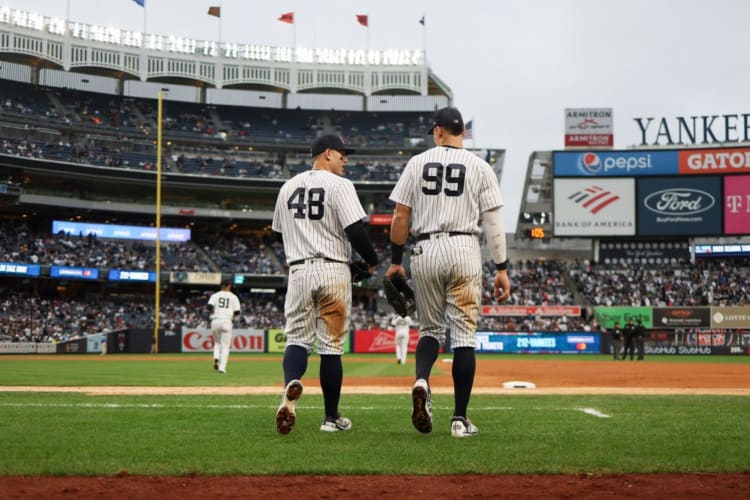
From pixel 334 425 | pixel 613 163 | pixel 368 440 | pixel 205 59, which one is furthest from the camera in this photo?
pixel 205 59

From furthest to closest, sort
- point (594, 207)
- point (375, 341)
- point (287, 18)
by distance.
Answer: point (287, 18) → point (594, 207) → point (375, 341)

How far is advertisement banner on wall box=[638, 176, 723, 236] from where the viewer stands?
45969 millimetres

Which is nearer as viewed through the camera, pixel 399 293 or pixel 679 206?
pixel 399 293

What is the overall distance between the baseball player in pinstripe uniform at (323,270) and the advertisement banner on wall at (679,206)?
142 ft

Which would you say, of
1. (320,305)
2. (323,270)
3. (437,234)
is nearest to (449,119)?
(437,234)

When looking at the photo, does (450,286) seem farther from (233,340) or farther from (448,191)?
(233,340)

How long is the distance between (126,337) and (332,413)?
36.2m

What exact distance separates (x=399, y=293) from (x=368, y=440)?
130 cm

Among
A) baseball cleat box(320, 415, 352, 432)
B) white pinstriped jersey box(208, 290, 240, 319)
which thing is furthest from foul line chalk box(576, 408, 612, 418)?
white pinstriped jersey box(208, 290, 240, 319)

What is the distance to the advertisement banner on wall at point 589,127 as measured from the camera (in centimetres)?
5194

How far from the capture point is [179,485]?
12.7 feet

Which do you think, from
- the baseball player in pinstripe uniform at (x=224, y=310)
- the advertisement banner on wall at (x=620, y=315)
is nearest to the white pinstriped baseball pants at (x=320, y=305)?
Answer: the baseball player in pinstripe uniform at (x=224, y=310)

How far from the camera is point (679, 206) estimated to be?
152 feet

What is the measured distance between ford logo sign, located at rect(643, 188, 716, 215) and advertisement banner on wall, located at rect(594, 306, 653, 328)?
579 cm
